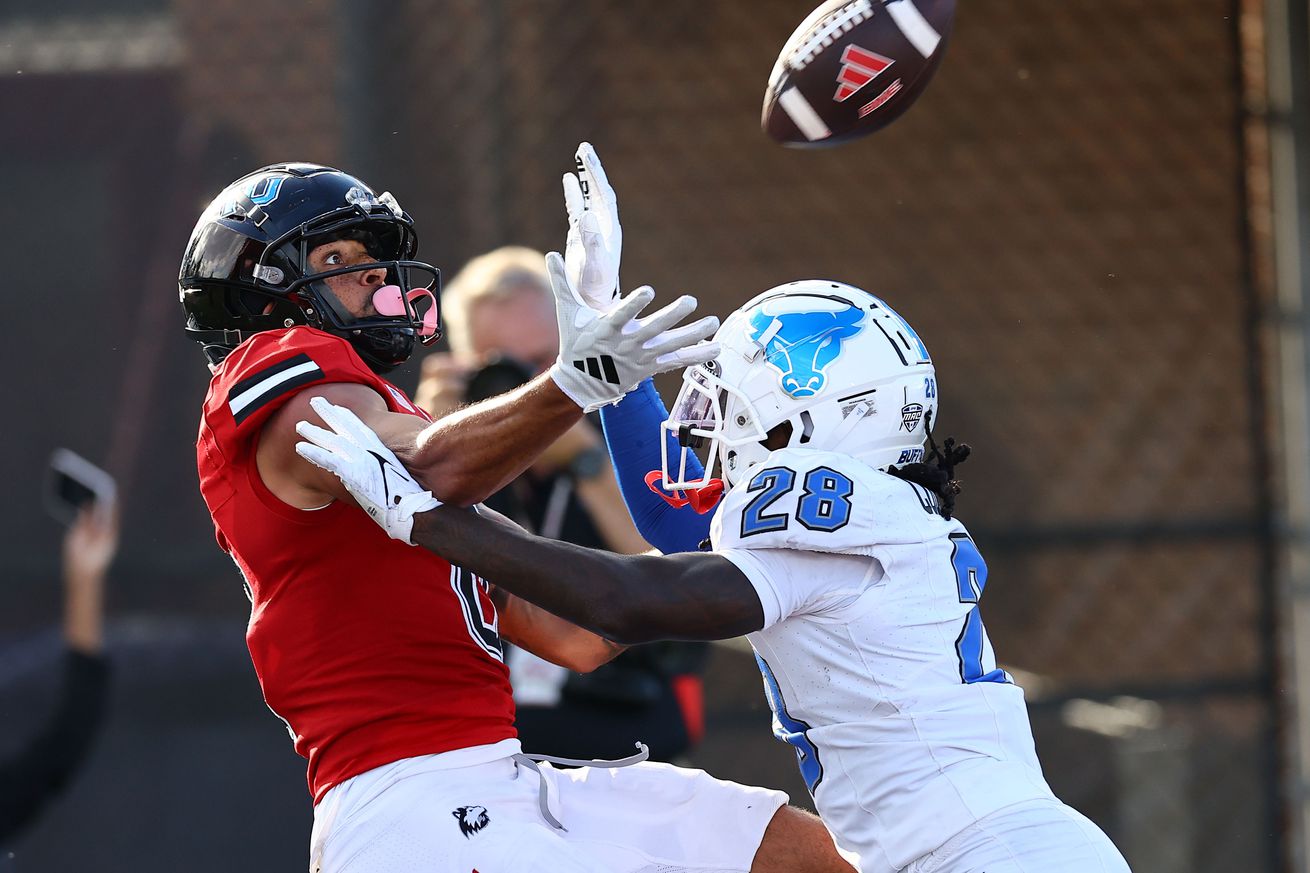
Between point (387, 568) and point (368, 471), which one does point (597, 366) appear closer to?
point (368, 471)

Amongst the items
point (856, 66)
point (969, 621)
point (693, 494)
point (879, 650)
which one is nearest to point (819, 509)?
point (879, 650)

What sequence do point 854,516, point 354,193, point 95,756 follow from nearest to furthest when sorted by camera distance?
point 854,516 → point 354,193 → point 95,756

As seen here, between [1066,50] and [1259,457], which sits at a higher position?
[1066,50]

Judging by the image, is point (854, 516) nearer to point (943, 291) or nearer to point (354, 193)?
point (354, 193)

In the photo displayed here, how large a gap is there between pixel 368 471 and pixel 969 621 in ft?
3.32

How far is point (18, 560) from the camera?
6.01 metres

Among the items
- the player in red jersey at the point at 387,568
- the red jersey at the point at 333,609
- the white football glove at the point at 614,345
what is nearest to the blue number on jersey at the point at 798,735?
the player in red jersey at the point at 387,568

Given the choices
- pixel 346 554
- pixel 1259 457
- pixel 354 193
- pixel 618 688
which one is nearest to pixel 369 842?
pixel 346 554

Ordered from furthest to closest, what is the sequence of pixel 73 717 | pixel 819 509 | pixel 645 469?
pixel 73 717
pixel 645 469
pixel 819 509

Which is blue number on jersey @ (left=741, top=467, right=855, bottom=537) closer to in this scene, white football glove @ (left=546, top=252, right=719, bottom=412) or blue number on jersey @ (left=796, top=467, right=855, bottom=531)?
blue number on jersey @ (left=796, top=467, right=855, bottom=531)

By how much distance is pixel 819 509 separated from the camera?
2.48 metres

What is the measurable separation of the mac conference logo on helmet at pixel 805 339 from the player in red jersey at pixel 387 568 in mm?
243

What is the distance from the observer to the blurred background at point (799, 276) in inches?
227

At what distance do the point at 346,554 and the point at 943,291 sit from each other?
13.6 feet
